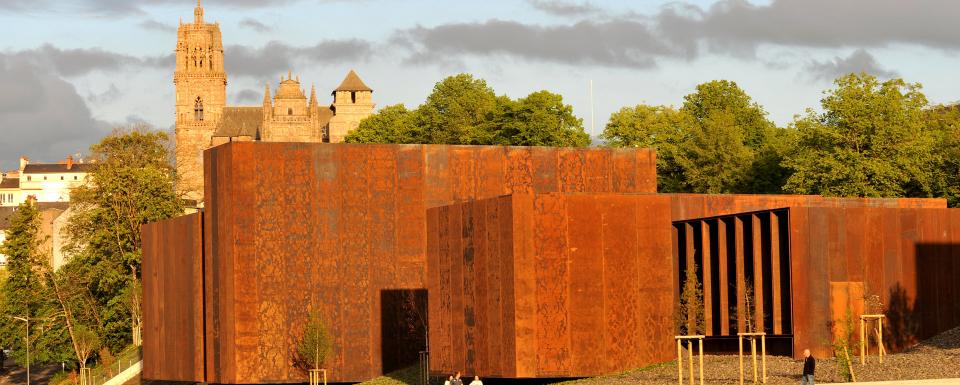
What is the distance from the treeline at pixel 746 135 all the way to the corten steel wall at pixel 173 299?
2903cm

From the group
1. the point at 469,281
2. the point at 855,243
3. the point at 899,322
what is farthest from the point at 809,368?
the point at 469,281

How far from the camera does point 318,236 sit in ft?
138

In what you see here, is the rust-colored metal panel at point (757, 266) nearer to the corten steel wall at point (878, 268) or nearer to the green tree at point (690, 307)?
the corten steel wall at point (878, 268)

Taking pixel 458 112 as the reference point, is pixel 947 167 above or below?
below

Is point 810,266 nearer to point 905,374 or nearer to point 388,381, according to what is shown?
point 905,374

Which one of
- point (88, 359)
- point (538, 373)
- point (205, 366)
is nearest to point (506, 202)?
point (538, 373)

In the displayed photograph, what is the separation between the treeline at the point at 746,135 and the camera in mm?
64625

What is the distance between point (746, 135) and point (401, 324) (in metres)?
47.4

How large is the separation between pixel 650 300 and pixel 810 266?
409 cm

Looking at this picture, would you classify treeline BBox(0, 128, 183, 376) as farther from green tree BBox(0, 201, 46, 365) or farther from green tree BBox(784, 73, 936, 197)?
green tree BBox(784, 73, 936, 197)

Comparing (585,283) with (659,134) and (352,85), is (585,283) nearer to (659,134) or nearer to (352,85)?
(659,134)

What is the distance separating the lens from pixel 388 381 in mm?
41656

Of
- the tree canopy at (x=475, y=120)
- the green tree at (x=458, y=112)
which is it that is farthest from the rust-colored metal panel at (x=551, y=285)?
the green tree at (x=458, y=112)

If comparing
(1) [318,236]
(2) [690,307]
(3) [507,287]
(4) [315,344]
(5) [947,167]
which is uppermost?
(5) [947,167]
